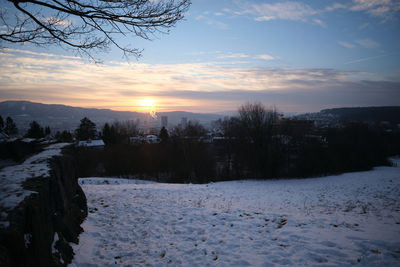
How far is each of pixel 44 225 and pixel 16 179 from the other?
3.84ft

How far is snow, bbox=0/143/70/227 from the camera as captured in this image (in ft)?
9.22

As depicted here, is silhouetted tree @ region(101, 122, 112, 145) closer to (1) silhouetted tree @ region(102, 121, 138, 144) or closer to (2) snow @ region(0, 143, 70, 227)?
(1) silhouetted tree @ region(102, 121, 138, 144)

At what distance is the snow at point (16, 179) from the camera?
9.22 feet

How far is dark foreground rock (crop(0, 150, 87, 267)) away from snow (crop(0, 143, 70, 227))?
0.08 meters

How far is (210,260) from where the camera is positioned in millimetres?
4121

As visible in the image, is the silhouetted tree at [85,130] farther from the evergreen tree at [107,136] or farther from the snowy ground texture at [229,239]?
the snowy ground texture at [229,239]

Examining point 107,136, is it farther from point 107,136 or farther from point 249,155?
point 249,155

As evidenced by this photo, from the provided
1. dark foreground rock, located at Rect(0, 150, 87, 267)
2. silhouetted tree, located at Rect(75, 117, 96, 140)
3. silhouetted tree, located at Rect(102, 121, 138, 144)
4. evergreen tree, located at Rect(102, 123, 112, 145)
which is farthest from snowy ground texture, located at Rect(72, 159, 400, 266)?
silhouetted tree, located at Rect(75, 117, 96, 140)

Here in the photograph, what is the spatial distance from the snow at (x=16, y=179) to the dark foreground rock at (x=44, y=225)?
0.08 m

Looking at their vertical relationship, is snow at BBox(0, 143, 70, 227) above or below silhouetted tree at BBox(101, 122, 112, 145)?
above

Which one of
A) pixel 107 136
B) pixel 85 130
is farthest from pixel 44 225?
pixel 85 130

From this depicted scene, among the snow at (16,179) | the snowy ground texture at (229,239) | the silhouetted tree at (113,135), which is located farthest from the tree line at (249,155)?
the snow at (16,179)

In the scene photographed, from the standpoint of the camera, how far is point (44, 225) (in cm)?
320

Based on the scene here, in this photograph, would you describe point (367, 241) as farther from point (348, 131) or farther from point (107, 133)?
point (107, 133)
